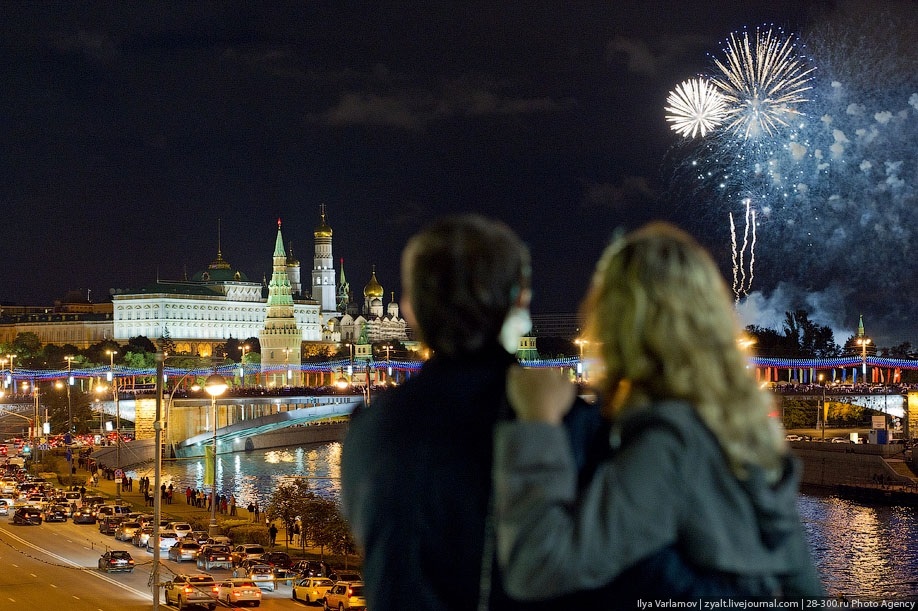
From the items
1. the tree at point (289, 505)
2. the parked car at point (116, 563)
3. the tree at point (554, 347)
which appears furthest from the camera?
the tree at point (554, 347)

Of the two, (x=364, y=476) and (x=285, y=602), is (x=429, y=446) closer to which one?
(x=364, y=476)

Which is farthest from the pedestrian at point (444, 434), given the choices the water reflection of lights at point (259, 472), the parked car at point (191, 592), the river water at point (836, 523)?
the water reflection of lights at point (259, 472)

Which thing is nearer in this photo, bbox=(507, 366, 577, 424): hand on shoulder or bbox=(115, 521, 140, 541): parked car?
bbox=(507, 366, 577, 424): hand on shoulder

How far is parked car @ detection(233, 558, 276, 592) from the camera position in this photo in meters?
27.1

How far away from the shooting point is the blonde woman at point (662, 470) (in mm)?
2344

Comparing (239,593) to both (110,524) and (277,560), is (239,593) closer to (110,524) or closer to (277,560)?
(277,560)

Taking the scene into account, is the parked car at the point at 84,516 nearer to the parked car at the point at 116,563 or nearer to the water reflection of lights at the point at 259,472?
the water reflection of lights at the point at 259,472

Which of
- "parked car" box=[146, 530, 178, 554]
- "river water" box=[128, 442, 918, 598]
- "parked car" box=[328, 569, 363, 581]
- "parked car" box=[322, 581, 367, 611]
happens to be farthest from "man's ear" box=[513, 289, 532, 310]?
"parked car" box=[146, 530, 178, 554]

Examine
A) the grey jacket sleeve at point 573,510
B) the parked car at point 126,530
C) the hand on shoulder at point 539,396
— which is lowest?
the parked car at point 126,530

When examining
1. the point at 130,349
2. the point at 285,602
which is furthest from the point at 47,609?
the point at 130,349

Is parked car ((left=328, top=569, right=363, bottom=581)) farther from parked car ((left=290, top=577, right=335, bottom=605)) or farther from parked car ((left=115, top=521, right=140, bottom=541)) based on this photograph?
parked car ((left=115, top=521, right=140, bottom=541))

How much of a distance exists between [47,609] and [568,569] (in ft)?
73.1

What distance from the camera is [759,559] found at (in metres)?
2.41

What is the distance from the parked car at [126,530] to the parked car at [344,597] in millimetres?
14501
